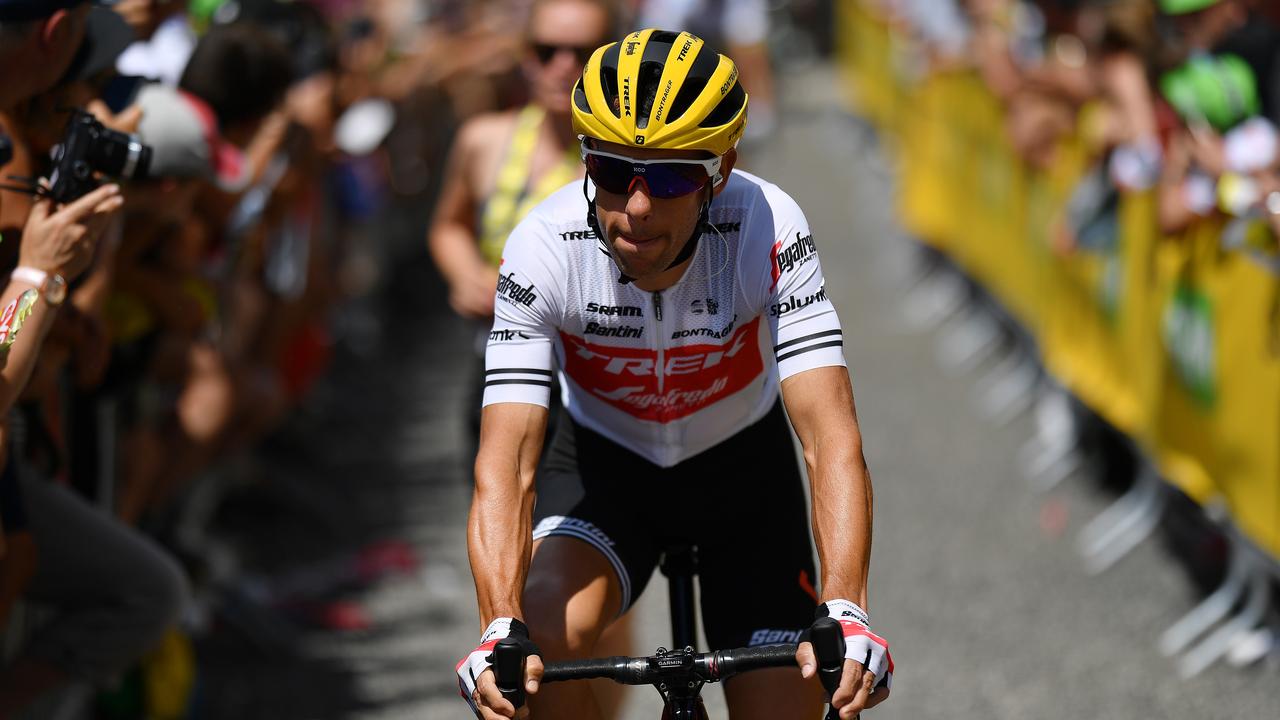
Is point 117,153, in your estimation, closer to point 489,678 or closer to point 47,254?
point 47,254

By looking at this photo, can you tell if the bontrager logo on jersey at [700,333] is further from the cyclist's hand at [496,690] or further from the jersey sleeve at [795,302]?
the cyclist's hand at [496,690]

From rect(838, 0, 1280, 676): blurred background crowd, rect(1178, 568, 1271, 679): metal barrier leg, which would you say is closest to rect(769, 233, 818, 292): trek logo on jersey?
rect(838, 0, 1280, 676): blurred background crowd

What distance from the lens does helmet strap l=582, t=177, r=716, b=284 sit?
140 inches

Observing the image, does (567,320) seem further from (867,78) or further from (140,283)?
(867,78)

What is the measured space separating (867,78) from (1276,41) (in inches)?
503

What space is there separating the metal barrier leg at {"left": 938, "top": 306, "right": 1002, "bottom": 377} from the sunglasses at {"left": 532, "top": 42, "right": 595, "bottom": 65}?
6102 mm

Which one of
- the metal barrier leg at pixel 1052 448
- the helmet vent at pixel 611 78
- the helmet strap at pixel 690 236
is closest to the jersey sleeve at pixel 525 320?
the helmet strap at pixel 690 236

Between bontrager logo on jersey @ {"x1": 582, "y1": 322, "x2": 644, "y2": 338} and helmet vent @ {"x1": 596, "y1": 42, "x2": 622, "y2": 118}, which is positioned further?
bontrager logo on jersey @ {"x1": 582, "y1": 322, "x2": 644, "y2": 338}

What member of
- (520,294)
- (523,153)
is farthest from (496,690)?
(523,153)

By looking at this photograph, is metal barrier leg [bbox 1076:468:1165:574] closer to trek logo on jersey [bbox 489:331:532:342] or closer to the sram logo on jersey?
the sram logo on jersey

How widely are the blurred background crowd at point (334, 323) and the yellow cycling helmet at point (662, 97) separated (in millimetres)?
1379

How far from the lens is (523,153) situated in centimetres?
568

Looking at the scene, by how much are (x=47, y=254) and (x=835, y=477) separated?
6.33ft

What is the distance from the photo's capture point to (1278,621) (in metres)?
6.34
